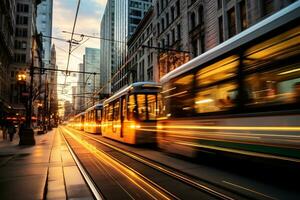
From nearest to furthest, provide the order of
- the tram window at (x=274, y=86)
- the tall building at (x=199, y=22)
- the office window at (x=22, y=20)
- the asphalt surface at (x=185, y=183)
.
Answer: the tram window at (x=274, y=86)
the asphalt surface at (x=185, y=183)
the tall building at (x=199, y=22)
the office window at (x=22, y=20)

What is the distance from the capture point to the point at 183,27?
36406 mm

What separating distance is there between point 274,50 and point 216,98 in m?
2.33

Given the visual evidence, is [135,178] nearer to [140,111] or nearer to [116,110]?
[140,111]

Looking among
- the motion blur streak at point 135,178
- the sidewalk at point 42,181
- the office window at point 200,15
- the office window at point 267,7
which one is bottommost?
the sidewalk at point 42,181

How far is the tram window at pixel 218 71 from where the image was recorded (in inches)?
298

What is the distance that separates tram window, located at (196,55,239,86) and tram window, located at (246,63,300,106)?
27.7 inches

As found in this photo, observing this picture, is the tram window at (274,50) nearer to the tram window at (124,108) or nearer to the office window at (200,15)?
the tram window at (124,108)

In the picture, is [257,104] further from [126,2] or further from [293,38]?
[126,2]

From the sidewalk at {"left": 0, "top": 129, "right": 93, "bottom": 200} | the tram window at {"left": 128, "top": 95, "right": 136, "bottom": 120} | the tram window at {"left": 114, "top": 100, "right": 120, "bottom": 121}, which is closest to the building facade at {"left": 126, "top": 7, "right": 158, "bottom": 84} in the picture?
the tram window at {"left": 114, "top": 100, "right": 120, "bottom": 121}

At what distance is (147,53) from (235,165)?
144 feet

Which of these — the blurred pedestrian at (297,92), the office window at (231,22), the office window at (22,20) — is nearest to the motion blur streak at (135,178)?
the blurred pedestrian at (297,92)

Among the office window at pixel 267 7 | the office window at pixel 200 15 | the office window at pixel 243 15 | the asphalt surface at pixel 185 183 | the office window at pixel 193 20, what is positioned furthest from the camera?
the office window at pixel 193 20

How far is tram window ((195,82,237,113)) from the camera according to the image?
754 centimetres

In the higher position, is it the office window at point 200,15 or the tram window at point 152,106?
the office window at point 200,15
